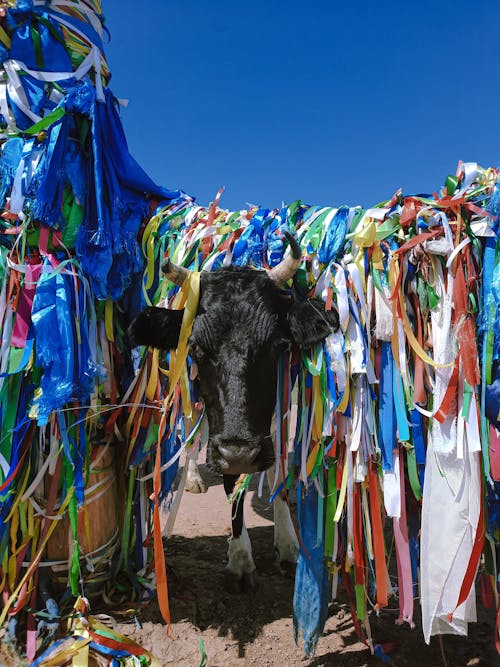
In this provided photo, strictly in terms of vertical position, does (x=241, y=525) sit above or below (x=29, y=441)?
below

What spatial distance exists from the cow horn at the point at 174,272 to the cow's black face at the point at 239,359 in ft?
0.43

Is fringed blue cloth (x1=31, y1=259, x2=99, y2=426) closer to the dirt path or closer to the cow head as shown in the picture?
the cow head

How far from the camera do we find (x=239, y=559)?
11.5ft

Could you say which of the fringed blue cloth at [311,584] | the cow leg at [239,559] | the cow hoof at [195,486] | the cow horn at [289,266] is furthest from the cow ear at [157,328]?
the cow hoof at [195,486]

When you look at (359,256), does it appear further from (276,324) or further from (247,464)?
(247,464)

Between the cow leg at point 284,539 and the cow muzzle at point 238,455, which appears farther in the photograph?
the cow leg at point 284,539

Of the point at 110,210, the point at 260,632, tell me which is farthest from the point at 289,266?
the point at 260,632

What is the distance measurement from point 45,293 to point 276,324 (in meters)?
1.32

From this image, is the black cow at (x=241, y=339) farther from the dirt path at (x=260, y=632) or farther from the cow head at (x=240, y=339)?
the dirt path at (x=260, y=632)

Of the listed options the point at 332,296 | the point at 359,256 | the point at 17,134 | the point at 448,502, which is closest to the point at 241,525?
the point at 448,502

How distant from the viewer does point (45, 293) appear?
2.67 meters

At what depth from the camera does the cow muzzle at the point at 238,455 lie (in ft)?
7.65

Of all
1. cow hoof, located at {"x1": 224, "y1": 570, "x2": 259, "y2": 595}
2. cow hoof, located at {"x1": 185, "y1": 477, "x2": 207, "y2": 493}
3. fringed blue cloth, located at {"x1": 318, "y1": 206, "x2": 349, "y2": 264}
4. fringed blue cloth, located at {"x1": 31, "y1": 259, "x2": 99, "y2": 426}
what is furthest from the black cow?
cow hoof, located at {"x1": 185, "y1": 477, "x2": 207, "y2": 493}

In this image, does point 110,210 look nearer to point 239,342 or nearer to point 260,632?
point 239,342
